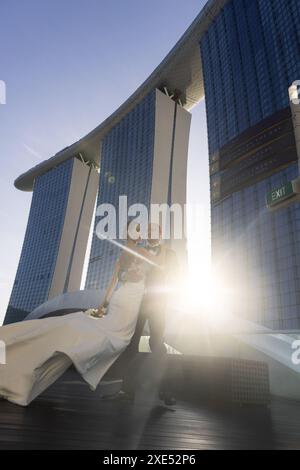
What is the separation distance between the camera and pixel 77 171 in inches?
4205

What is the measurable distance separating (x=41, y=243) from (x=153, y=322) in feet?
347

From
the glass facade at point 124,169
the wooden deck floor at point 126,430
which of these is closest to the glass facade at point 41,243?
the glass facade at point 124,169

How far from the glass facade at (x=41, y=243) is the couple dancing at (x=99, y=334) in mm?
93799

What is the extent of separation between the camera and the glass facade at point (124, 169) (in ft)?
260

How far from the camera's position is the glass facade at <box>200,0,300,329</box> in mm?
51828

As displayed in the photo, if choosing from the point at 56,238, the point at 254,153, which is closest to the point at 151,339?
the point at 254,153

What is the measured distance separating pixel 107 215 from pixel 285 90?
5501cm

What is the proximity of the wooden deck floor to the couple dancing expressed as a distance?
0.96ft

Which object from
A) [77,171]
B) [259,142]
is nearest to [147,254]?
[259,142]

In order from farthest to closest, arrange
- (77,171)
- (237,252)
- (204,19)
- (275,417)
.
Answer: (77,171), (204,19), (237,252), (275,417)

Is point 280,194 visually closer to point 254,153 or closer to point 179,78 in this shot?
point 254,153

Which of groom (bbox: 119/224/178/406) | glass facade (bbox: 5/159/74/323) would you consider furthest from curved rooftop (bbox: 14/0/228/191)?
groom (bbox: 119/224/178/406)

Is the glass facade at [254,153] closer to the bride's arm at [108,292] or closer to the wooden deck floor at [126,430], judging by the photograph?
the bride's arm at [108,292]
